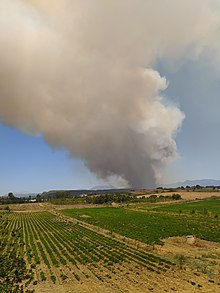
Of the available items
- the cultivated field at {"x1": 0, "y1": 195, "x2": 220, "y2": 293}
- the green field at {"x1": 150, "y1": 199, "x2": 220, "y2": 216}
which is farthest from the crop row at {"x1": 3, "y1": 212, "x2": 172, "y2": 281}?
the green field at {"x1": 150, "y1": 199, "x2": 220, "y2": 216}

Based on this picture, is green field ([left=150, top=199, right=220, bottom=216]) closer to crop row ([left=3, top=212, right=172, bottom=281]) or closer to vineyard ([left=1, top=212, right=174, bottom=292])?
crop row ([left=3, top=212, right=172, bottom=281])

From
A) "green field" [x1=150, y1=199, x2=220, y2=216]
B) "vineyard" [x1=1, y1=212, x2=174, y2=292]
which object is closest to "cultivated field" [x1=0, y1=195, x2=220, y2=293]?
"vineyard" [x1=1, y1=212, x2=174, y2=292]

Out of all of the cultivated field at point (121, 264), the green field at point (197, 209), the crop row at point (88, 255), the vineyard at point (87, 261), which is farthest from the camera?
the green field at point (197, 209)

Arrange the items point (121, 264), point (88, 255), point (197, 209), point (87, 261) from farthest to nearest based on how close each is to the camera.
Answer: point (197, 209)
point (88, 255)
point (87, 261)
point (121, 264)

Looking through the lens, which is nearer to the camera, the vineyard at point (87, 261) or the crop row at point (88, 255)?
the vineyard at point (87, 261)

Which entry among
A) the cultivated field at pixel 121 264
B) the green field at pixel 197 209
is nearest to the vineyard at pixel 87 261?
the cultivated field at pixel 121 264

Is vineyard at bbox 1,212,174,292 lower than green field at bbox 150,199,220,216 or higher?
lower

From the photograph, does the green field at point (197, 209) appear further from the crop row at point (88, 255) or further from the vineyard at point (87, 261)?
the vineyard at point (87, 261)

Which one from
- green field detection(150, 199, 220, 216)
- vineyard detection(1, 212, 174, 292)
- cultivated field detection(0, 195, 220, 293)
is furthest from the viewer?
green field detection(150, 199, 220, 216)

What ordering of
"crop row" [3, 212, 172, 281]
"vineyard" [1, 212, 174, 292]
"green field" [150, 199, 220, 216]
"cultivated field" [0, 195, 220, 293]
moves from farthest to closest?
"green field" [150, 199, 220, 216], "crop row" [3, 212, 172, 281], "vineyard" [1, 212, 174, 292], "cultivated field" [0, 195, 220, 293]

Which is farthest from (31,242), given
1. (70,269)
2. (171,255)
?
(171,255)

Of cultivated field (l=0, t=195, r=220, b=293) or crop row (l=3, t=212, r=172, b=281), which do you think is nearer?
cultivated field (l=0, t=195, r=220, b=293)

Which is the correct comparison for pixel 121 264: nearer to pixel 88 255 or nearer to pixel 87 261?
pixel 87 261

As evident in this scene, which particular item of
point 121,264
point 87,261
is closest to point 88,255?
point 87,261
